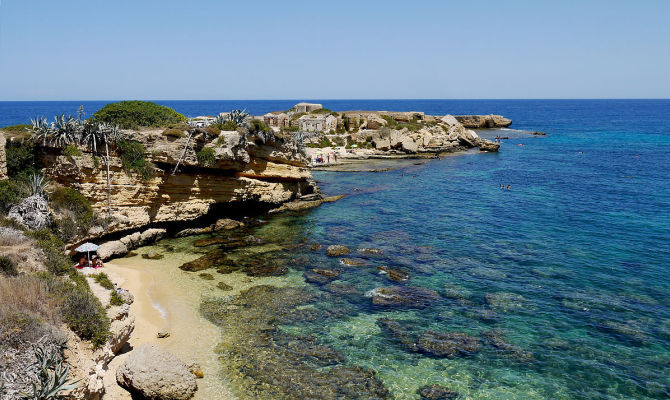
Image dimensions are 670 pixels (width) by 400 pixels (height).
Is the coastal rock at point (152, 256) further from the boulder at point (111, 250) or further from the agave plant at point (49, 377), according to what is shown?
the agave plant at point (49, 377)

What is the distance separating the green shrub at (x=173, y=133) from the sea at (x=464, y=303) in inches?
349

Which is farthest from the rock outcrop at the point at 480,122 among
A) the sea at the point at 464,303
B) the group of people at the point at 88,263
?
the group of people at the point at 88,263

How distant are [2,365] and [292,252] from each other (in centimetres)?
2119

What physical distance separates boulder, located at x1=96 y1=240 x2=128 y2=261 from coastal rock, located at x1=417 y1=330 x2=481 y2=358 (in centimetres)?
2259

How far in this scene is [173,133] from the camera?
33.7 m

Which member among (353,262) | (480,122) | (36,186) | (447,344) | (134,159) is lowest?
(447,344)

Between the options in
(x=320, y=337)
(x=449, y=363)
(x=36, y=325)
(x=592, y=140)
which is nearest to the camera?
(x=36, y=325)

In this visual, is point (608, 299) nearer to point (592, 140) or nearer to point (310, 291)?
point (310, 291)

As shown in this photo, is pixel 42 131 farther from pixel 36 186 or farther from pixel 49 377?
pixel 49 377

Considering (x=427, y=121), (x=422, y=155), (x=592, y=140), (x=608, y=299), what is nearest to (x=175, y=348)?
(x=608, y=299)

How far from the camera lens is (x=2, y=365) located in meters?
11.9

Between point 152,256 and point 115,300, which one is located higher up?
point 115,300

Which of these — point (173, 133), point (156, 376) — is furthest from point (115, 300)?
point (173, 133)

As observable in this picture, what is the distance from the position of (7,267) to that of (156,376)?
8.82 m
